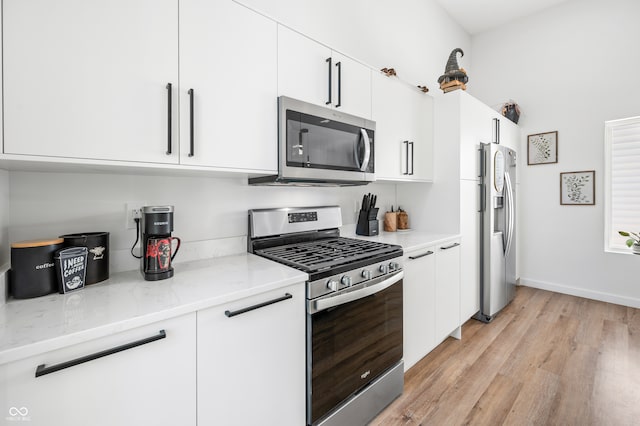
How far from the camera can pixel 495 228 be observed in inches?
121

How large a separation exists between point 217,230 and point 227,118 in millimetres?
649

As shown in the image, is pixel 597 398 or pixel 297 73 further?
pixel 597 398

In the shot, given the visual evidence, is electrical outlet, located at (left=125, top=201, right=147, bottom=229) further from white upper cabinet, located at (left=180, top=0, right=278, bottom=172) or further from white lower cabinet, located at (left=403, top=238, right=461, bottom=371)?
white lower cabinet, located at (left=403, top=238, right=461, bottom=371)

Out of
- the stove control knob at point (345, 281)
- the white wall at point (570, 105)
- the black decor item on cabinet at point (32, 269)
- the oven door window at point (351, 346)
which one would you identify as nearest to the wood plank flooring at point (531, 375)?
the oven door window at point (351, 346)

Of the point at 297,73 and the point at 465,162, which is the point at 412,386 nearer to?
the point at 465,162

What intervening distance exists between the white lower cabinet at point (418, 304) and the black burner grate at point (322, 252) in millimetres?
303

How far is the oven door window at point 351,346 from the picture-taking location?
4.34 ft

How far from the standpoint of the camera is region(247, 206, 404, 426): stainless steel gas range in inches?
52.2

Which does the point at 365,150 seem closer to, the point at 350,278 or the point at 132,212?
the point at 350,278

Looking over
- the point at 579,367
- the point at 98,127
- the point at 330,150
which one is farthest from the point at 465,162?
the point at 98,127

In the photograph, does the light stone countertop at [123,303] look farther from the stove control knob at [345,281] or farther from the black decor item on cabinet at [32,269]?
the stove control knob at [345,281]

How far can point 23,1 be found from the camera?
884mm

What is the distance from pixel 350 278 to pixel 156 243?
2.93ft

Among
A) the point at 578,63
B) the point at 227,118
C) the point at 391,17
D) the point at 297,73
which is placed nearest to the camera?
the point at 227,118
